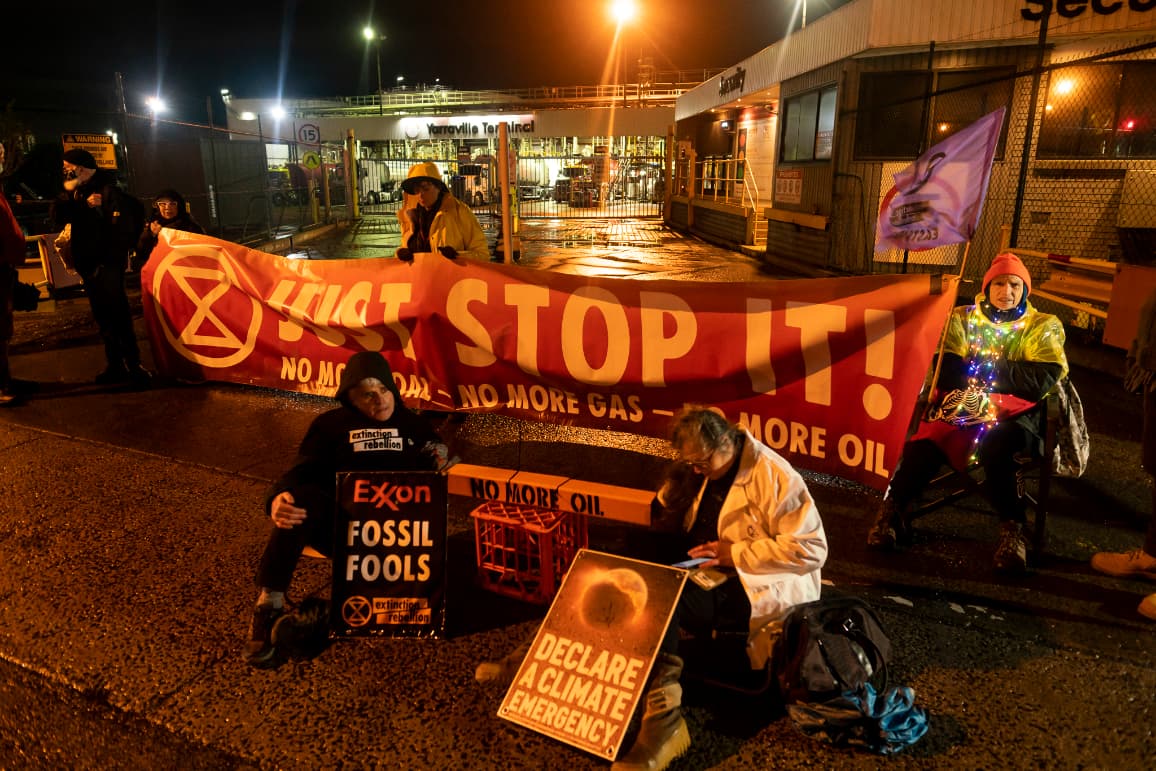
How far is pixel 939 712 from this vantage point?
2836mm

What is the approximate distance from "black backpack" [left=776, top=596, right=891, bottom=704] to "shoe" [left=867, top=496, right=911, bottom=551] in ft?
4.64

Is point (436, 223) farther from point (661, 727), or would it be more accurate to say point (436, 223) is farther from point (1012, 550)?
point (1012, 550)

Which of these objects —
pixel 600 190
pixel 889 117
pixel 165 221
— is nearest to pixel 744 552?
pixel 165 221

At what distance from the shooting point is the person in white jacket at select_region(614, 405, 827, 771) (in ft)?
8.92

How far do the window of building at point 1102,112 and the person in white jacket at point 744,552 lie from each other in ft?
39.2

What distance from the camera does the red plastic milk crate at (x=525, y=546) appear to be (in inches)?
135

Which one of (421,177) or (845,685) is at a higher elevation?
(421,177)

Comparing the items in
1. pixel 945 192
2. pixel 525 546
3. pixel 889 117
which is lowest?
pixel 525 546

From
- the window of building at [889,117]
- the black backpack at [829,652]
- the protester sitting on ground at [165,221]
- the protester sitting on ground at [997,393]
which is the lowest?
the black backpack at [829,652]

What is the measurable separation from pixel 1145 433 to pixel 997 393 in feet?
2.64

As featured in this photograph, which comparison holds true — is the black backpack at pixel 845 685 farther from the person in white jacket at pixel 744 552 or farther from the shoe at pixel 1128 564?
the shoe at pixel 1128 564

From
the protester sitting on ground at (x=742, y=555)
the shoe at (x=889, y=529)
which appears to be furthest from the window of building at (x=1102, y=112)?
the protester sitting on ground at (x=742, y=555)

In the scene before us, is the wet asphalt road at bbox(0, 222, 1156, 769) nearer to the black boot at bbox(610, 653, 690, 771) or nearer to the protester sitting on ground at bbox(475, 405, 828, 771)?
the black boot at bbox(610, 653, 690, 771)

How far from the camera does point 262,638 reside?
10.5 ft
